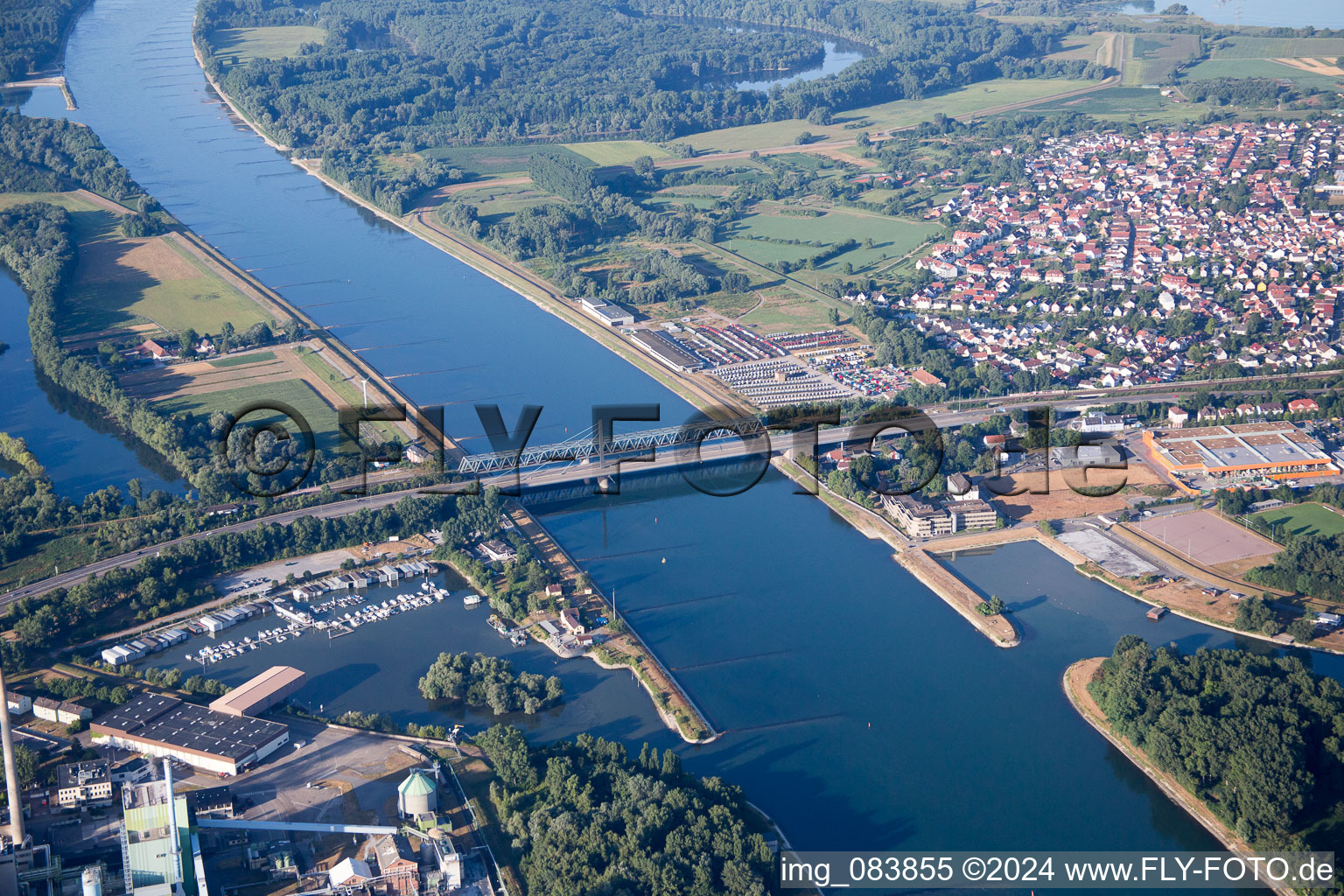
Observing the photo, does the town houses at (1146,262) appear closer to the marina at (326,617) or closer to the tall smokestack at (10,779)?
the marina at (326,617)

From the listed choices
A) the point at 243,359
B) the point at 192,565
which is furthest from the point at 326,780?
the point at 243,359

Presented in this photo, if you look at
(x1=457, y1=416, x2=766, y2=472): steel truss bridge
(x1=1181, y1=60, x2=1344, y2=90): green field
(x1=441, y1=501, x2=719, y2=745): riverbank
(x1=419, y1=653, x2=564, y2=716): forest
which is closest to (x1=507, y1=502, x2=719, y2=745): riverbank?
(x1=441, y1=501, x2=719, y2=745): riverbank

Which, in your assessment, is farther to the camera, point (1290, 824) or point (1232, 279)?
point (1232, 279)

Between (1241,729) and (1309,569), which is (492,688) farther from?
(1309,569)

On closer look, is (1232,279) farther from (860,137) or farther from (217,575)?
(217,575)

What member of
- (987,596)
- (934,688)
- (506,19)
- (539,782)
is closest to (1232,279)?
(987,596)

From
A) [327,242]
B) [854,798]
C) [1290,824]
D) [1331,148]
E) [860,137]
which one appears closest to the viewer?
[1290,824]

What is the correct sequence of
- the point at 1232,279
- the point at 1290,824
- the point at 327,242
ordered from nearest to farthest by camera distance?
the point at 1290,824
the point at 1232,279
the point at 327,242

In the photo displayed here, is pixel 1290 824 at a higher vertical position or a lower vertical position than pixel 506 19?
lower
